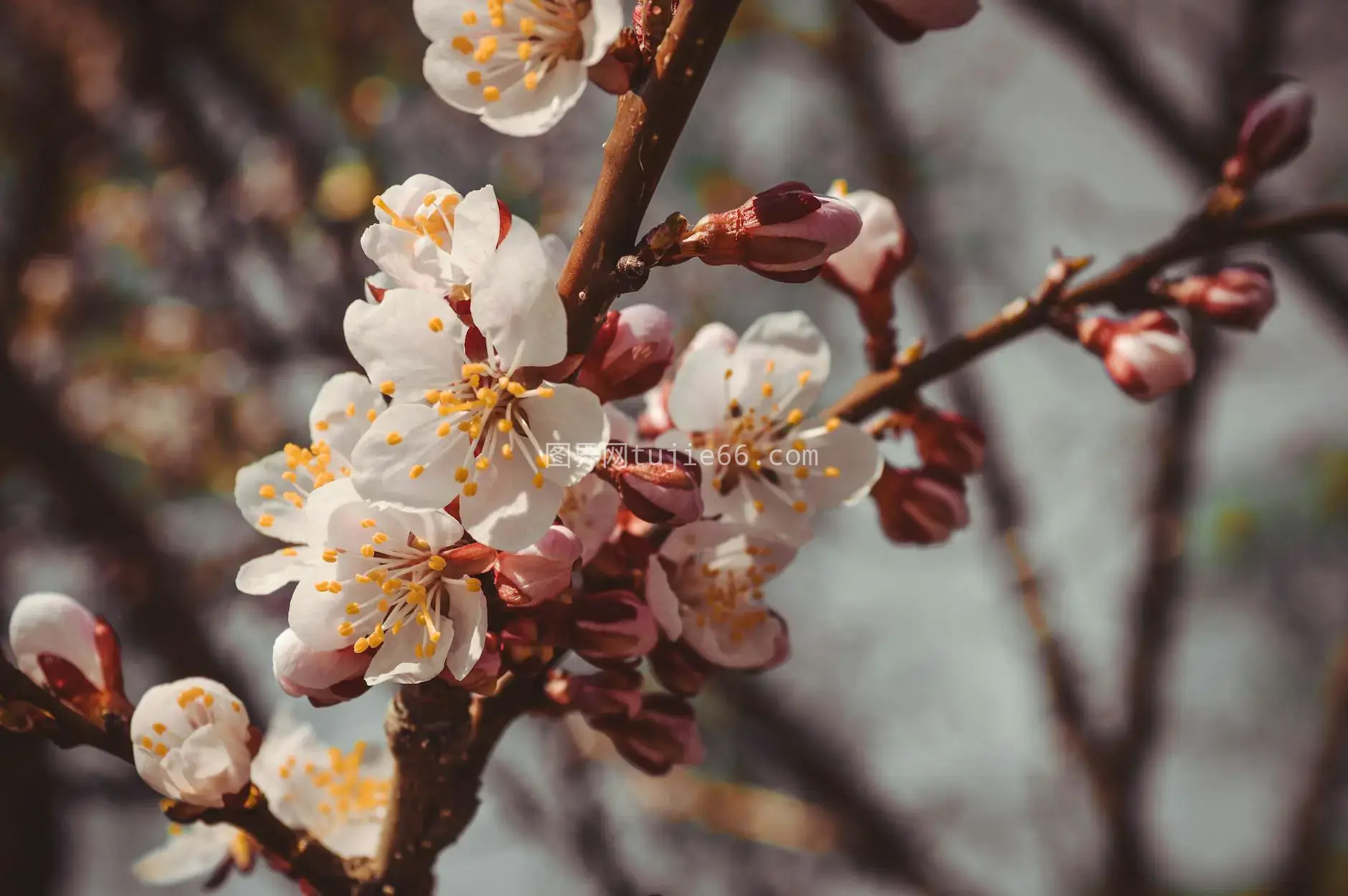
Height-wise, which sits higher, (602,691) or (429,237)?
(429,237)

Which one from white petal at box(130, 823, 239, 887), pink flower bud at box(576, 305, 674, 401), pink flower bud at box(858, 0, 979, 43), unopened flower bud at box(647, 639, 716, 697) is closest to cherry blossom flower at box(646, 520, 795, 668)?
unopened flower bud at box(647, 639, 716, 697)

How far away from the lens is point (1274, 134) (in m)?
0.74

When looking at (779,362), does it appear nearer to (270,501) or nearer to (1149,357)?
(1149,357)

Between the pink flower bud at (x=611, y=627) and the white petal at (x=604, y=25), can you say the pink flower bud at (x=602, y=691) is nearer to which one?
the pink flower bud at (x=611, y=627)

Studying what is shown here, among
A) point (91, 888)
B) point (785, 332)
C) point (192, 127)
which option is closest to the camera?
point (785, 332)

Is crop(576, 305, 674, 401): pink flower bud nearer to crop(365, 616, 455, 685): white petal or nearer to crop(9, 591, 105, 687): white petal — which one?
crop(365, 616, 455, 685): white petal

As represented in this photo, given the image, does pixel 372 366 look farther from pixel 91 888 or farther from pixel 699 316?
pixel 91 888

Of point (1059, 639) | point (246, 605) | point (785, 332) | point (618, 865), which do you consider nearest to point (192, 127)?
point (246, 605)

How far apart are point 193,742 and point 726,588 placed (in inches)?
15.1

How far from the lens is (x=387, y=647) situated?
1.89ft

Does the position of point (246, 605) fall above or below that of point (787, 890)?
above

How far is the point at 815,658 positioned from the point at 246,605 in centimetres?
191

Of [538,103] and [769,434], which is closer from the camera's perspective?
[538,103]

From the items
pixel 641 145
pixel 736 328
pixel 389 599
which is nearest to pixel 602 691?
pixel 389 599
